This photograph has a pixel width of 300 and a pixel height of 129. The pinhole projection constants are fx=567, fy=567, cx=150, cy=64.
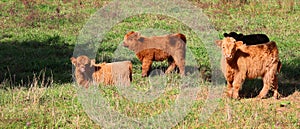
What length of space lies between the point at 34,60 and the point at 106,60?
1.60m

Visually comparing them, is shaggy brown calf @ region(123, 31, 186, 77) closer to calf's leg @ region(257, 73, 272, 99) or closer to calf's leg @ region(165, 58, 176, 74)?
calf's leg @ region(165, 58, 176, 74)

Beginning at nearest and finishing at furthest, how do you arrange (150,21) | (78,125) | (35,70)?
1. (78,125)
2. (35,70)
3. (150,21)

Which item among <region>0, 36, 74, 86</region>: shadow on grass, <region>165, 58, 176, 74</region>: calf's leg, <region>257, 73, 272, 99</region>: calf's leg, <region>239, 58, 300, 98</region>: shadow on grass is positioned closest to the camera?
<region>257, 73, 272, 99</region>: calf's leg

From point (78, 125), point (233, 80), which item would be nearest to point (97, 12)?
point (233, 80)

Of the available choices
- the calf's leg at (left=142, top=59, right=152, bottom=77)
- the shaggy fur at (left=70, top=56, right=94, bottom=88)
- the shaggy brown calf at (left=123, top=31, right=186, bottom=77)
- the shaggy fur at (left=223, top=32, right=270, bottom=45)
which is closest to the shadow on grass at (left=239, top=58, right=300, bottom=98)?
the shaggy fur at (left=223, top=32, right=270, bottom=45)

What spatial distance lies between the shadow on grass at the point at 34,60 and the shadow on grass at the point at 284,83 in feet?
11.0

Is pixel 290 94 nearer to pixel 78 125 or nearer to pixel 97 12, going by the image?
pixel 78 125

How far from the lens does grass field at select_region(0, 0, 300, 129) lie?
7727 mm

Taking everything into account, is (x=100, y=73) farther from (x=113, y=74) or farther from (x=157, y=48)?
(x=157, y=48)

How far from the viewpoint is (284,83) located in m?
10.3

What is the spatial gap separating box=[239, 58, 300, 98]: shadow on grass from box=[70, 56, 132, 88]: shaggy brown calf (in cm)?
198

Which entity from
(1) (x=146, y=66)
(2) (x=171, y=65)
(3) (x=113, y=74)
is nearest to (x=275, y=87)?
(2) (x=171, y=65)

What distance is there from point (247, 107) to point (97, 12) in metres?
10.6

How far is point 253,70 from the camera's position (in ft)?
28.9
